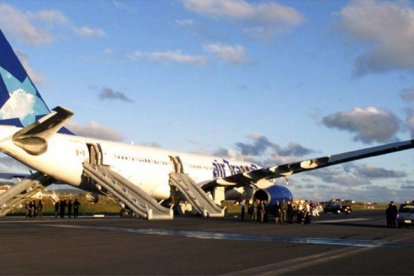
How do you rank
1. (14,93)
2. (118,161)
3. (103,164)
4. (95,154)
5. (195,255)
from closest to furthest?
1. (195,255)
2. (14,93)
3. (95,154)
4. (103,164)
5. (118,161)

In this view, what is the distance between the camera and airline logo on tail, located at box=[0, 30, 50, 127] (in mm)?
32719

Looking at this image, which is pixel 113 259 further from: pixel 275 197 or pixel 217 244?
pixel 275 197

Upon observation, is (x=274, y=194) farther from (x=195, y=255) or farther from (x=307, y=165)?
(x=195, y=255)

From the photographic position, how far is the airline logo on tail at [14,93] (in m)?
32.7

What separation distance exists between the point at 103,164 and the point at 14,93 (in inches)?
262

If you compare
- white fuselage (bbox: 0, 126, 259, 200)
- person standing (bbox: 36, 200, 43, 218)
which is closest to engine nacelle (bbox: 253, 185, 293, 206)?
white fuselage (bbox: 0, 126, 259, 200)

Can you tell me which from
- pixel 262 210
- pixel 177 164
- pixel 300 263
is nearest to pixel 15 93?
pixel 177 164

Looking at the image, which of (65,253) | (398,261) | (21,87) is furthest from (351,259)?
(21,87)

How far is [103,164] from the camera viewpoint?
3644 cm

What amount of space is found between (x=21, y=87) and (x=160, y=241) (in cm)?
1813

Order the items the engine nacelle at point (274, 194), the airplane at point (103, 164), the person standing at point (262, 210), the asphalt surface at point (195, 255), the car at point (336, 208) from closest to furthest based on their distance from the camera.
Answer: the asphalt surface at point (195, 255) < the airplane at point (103, 164) < the person standing at point (262, 210) < the engine nacelle at point (274, 194) < the car at point (336, 208)

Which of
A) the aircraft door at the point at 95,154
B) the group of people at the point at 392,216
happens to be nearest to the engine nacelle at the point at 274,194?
the group of people at the point at 392,216

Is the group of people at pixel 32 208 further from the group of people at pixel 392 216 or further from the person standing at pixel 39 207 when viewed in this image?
the group of people at pixel 392 216

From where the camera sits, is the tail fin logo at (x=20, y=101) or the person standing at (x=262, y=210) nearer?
the tail fin logo at (x=20, y=101)
